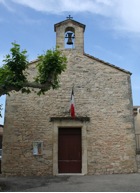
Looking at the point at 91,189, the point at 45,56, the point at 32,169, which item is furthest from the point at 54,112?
the point at 91,189

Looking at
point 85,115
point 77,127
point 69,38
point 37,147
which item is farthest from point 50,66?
point 69,38

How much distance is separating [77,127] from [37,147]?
1.96 meters

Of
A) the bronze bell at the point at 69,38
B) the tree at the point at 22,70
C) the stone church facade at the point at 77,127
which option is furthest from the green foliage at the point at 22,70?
the bronze bell at the point at 69,38

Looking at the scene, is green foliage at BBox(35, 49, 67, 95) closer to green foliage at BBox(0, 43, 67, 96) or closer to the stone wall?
green foliage at BBox(0, 43, 67, 96)

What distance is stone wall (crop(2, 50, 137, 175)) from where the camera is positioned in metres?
11.4

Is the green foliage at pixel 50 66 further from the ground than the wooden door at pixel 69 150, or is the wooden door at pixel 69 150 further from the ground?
the green foliage at pixel 50 66

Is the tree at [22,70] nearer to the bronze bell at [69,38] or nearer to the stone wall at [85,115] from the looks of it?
the stone wall at [85,115]

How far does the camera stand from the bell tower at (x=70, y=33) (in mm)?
12922

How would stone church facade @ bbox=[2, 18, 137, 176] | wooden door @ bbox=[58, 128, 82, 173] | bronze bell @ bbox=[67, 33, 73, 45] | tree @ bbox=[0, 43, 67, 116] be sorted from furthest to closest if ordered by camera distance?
1. bronze bell @ bbox=[67, 33, 73, 45]
2. wooden door @ bbox=[58, 128, 82, 173]
3. stone church facade @ bbox=[2, 18, 137, 176]
4. tree @ bbox=[0, 43, 67, 116]

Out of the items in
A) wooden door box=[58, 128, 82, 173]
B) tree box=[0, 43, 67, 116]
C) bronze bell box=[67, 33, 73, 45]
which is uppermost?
bronze bell box=[67, 33, 73, 45]

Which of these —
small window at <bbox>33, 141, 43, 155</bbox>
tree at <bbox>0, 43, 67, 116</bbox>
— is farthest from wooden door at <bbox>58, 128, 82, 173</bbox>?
tree at <bbox>0, 43, 67, 116</bbox>

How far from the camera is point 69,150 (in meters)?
11.9

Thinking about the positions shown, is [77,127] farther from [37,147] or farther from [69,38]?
[69,38]

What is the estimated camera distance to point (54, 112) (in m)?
12.0
